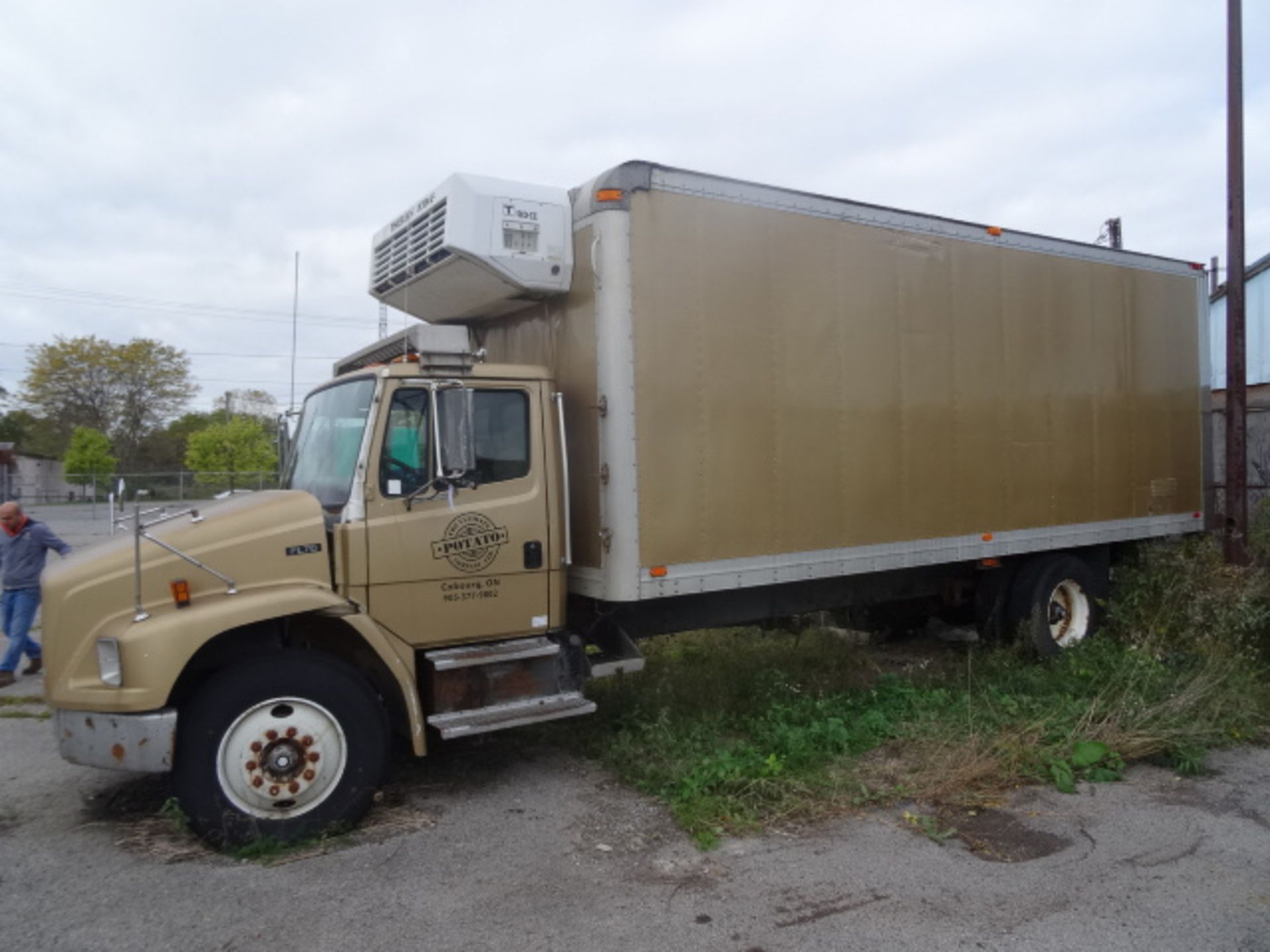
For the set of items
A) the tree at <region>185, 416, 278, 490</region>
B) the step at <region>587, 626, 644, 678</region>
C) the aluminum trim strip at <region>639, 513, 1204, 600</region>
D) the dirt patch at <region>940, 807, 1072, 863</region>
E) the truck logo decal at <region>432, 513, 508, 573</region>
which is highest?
the tree at <region>185, 416, 278, 490</region>

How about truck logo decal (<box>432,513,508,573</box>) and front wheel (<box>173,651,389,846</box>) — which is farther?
truck logo decal (<box>432,513,508,573</box>)

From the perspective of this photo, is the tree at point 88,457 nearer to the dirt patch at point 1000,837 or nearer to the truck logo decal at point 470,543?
the truck logo decal at point 470,543

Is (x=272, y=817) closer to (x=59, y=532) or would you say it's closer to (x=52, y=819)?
(x=52, y=819)

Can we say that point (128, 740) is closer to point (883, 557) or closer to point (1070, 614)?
point (883, 557)

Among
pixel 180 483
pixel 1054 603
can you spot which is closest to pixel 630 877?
pixel 1054 603

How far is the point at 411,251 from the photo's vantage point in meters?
6.05

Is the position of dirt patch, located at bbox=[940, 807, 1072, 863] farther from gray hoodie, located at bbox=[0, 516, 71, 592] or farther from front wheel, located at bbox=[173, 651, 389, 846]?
gray hoodie, located at bbox=[0, 516, 71, 592]

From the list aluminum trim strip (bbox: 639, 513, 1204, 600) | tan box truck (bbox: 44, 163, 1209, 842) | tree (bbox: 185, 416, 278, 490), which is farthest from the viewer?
tree (bbox: 185, 416, 278, 490)

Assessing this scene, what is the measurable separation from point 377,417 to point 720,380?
6.68 ft

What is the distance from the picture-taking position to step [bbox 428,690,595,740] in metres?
5.00

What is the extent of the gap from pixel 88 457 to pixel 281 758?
38.4m

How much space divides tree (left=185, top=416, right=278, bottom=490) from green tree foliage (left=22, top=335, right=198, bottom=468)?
568 inches

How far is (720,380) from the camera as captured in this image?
18.9 ft

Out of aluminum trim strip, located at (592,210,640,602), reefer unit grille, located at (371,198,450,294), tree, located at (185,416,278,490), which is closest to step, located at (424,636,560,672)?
aluminum trim strip, located at (592,210,640,602)
